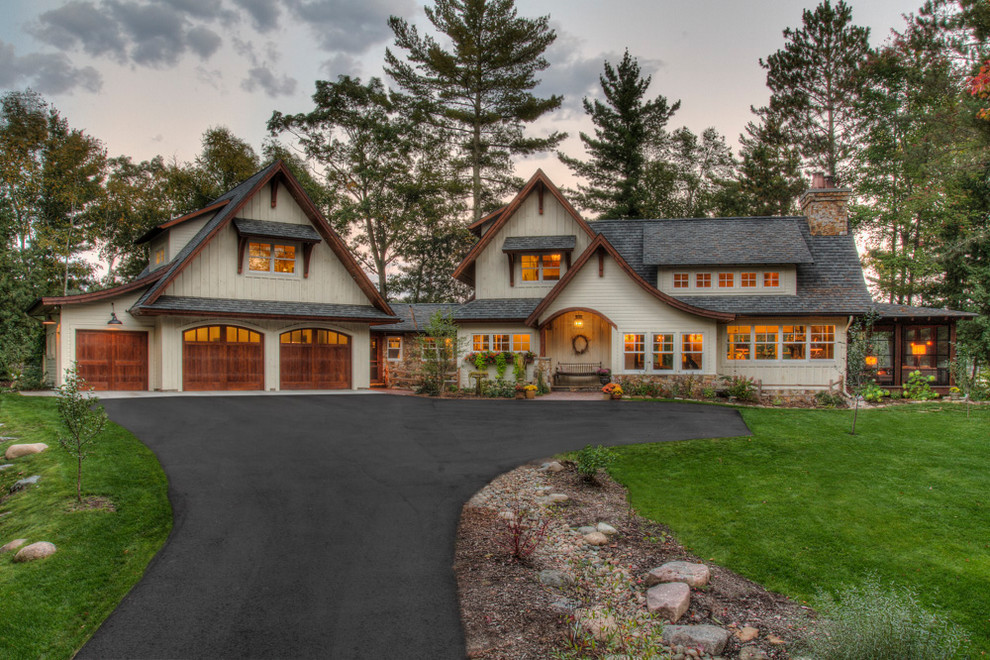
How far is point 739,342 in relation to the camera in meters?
19.7

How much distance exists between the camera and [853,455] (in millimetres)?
9086

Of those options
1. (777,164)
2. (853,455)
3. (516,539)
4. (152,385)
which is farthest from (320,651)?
(777,164)

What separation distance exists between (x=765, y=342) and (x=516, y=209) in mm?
11104

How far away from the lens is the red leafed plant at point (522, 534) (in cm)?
521

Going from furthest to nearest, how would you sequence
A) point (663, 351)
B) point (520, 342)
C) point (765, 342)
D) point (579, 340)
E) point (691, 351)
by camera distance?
1. point (579, 340)
2. point (520, 342)
3. point (765, 342)
4. point (663, 351)
5. point (691, 351)

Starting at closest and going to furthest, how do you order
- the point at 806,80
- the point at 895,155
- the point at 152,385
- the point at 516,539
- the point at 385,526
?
1. the point at 516,539
2. the point at 385,526
3. the point at 152,385
4. the point at 895,155
5. the point at 806,80

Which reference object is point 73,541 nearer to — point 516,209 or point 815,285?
point 516,209

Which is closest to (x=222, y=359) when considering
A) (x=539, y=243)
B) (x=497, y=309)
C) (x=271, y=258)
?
(x=271, y=258)

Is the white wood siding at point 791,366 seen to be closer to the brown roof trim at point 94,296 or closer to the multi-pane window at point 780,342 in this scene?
the multi-pane window at point 780,342

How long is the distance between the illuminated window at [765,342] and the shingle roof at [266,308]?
46.3ft

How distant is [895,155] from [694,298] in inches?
694

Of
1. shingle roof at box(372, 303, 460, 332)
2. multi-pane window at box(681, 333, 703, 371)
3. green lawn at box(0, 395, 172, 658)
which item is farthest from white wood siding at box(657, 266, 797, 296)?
green lawn at box(0, 395, 172, 658)

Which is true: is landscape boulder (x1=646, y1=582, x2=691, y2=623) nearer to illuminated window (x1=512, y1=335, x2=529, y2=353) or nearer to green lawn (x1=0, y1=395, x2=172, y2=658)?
green lawn (x1=0, y1=395, x2=172, y2=658)

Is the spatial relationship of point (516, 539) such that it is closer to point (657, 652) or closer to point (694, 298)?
point (657, 652)
